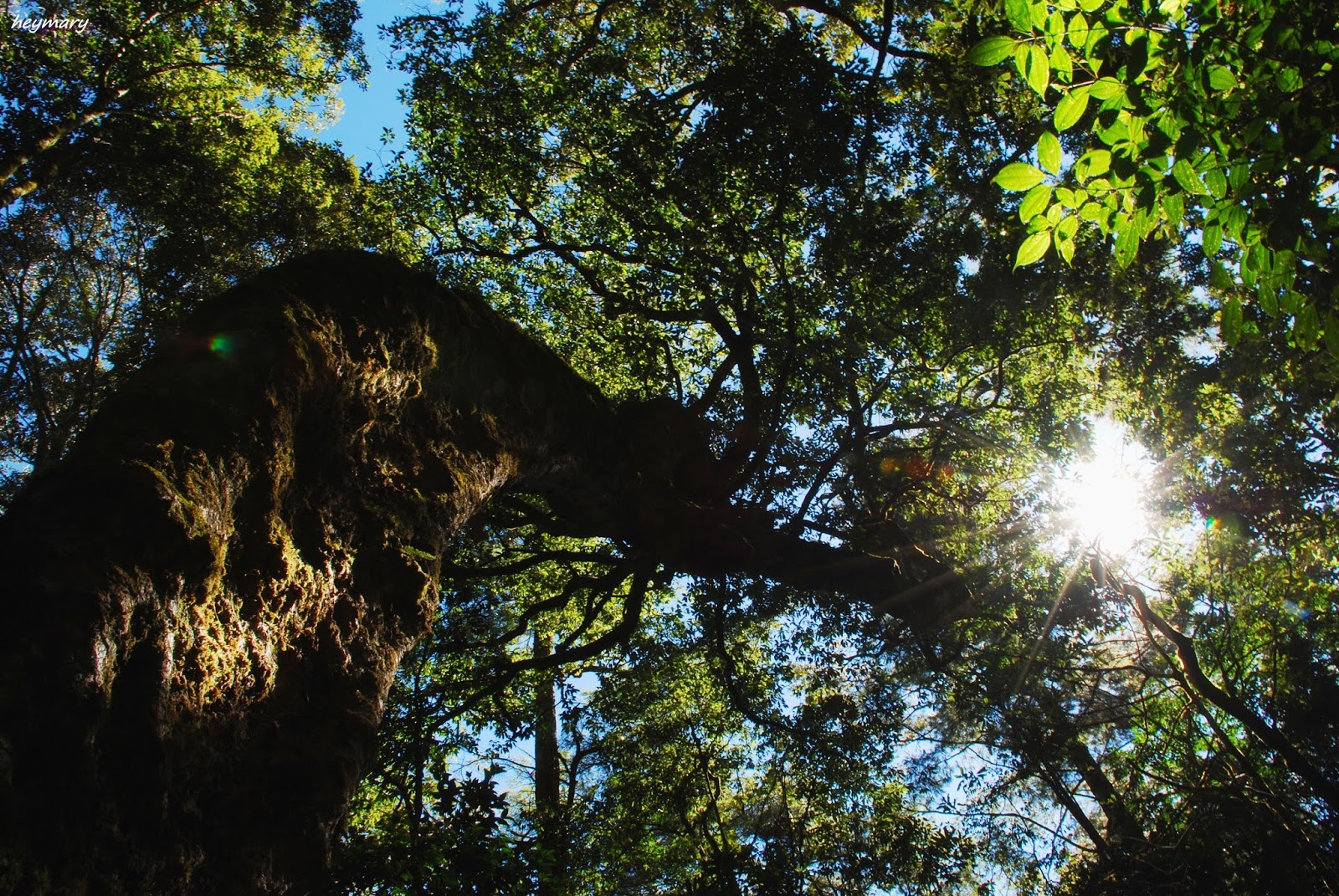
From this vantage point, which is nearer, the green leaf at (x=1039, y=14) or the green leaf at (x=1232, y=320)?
the green leaf at (x=1039, y=14)

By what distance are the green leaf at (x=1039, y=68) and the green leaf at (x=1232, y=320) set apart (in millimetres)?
944

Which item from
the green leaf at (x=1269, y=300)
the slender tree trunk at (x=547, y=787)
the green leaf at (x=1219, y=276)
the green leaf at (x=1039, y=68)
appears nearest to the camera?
the green leaf at (x=1039, y=68)

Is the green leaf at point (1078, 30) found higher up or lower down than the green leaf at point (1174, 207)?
higher up

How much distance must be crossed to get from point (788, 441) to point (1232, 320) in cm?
613

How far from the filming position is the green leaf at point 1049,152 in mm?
1915

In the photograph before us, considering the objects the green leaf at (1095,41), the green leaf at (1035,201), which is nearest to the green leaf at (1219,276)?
the green leaf at (1035,201)

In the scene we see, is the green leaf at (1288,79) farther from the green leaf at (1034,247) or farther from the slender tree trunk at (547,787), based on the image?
the slender tree trunk at (547,787)

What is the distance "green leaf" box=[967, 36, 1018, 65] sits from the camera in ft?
6.17

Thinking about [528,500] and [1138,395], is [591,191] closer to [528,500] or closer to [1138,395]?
[528,500]

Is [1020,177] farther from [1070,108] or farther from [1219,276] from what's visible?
[1219,276]

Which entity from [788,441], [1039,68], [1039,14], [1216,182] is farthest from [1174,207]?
[788,441]

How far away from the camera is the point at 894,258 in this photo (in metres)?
6.82

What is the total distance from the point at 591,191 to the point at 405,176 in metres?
2.51

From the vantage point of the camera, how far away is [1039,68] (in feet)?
6.43
